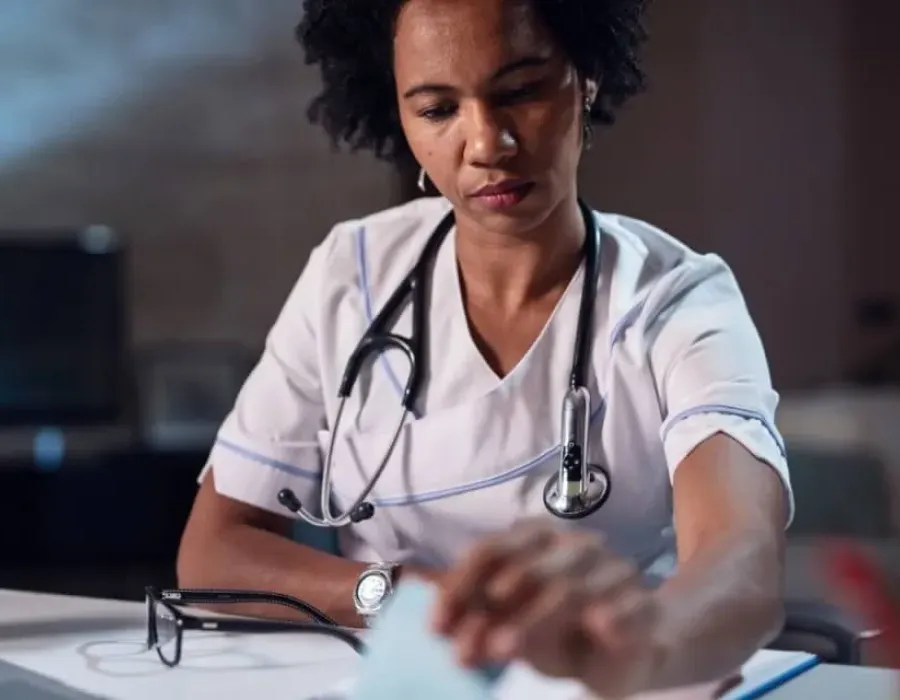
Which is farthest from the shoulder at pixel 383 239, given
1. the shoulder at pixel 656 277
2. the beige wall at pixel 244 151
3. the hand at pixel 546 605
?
the beige wall at pixel 244 151

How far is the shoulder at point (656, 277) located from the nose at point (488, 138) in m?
0.15

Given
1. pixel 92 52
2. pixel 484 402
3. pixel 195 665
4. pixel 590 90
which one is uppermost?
pixel 92 52

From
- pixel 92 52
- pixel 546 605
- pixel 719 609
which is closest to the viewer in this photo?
pixel 546 605

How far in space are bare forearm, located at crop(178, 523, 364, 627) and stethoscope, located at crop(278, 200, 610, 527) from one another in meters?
0.04

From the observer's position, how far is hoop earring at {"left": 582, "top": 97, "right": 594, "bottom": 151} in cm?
86

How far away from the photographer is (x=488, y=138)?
0.77m

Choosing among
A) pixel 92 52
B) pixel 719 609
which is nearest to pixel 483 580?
pixel 719 609

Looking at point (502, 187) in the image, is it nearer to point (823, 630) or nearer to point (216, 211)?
point (823, 630)

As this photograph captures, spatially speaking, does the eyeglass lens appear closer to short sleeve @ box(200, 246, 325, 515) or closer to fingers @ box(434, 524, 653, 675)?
short sleeve @ box(200, 246, 325, 515)

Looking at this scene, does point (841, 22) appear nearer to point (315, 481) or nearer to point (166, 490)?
point (166, 490)

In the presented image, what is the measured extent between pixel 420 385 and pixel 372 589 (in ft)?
0.58

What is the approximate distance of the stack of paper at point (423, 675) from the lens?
0.45 metres

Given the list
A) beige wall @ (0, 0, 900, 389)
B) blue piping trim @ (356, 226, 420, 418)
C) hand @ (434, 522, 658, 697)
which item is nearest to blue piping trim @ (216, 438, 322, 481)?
blue piping trim @ (356, 226, 420, 418)

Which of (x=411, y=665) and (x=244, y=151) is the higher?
(x=244, y=151)
